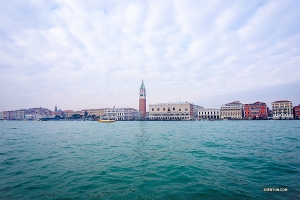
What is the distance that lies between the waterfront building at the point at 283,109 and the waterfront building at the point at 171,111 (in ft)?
150

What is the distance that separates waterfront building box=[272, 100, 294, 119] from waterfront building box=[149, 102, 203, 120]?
45806 millimetres

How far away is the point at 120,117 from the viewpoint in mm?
135125

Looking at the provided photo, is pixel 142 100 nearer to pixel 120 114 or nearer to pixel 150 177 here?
pixel 120 114

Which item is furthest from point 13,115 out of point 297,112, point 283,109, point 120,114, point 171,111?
point 297,112

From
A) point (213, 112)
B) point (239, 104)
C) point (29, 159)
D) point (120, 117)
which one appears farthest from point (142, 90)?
point (29, 159)

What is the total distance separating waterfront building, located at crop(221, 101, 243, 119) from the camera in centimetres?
11288

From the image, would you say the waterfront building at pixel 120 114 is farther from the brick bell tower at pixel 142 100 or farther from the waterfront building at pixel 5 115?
the waterfront building at pixel 5 115

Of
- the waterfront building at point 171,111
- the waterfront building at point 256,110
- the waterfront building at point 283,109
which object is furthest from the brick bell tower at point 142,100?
the waterfront building at point 283,109

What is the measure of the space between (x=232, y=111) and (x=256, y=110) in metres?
12.6

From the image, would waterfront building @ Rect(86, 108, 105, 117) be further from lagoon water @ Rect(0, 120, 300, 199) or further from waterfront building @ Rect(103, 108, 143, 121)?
lagoon water @ Rect(0, 120, 300, 199)

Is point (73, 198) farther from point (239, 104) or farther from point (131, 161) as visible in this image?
point (239, 104)

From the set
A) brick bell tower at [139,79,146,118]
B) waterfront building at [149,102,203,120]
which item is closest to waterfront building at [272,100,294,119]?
waterfront building at [149,102,203,120]

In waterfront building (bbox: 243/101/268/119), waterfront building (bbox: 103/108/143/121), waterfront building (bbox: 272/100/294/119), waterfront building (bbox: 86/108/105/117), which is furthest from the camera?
waterfront building (bbox: 86/108/105/117)

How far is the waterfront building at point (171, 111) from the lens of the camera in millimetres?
122938
